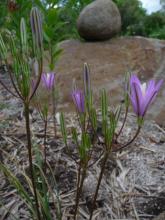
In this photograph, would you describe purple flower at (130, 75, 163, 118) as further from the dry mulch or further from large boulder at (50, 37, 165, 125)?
large boulder at (50, 37, 165, 125)

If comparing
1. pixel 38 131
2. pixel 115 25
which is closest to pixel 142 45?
pixel 115 25

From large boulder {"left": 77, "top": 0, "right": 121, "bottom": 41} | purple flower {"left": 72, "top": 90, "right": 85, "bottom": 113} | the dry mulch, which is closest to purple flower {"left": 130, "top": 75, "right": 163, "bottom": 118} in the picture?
purple flower {"left": 72, "top": 90, "right": 85, "bottom": 113}

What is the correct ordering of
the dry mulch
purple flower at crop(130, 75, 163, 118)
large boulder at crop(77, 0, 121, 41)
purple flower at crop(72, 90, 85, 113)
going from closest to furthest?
purple flower at crop(130, 75, 163, 118) → purple flower at crop(72, 90, 85, 113) → the dry mulch → large boulder at crop(77, 0, 121, 41)

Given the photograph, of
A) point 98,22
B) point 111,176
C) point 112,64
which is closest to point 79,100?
point 111,176

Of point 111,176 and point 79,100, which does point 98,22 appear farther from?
point 79,100

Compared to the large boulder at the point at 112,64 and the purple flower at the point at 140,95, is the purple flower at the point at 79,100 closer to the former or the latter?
the purple flower at the point at 140,95

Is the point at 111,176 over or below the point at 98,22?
below
